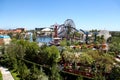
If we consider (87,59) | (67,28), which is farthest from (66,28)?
(87,59)

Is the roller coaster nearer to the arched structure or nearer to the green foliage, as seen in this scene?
the arched structure

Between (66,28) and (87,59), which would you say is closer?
(87,59)

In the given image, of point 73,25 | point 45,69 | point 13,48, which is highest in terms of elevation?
point 73,25

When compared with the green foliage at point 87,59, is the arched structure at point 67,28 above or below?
above

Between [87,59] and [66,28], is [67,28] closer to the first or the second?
[66,28]

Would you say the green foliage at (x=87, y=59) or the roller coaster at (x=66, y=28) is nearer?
the green foliage at (x=87, y=59)

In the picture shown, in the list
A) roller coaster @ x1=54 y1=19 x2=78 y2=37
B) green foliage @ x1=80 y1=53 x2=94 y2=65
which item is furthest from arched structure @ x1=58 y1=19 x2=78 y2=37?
green foliage @ x1=80 y1=53 x2=94 y2=65

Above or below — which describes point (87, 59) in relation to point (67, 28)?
below

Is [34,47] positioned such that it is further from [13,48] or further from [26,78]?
[26,78]

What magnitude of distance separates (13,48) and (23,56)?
1.78 meters

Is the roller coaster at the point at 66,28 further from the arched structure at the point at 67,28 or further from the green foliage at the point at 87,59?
the green foliage at the point at 87,59

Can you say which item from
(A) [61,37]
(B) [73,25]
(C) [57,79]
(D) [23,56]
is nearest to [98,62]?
(C) [57,79]

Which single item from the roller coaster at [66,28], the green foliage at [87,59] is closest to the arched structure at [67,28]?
the roller coaster at [66,28]

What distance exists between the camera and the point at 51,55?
2589 centimetres
